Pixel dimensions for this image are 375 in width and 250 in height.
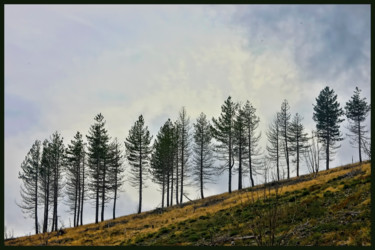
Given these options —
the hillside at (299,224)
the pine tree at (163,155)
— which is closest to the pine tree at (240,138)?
the pine tree at (163,155)

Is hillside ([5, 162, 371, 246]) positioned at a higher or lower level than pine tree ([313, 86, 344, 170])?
lower

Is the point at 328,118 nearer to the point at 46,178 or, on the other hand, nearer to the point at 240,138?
the point at 240,138

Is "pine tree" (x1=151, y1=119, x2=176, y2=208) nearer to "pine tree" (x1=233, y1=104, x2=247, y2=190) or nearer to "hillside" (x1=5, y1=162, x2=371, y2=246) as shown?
"pine tree" (x1=233, y1=104, x2=247, y2=190)

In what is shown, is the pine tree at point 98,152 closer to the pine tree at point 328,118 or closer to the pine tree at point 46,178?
the pine tree at point 46,178

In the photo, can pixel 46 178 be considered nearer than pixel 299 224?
No

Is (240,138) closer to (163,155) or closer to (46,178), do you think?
(163,155)

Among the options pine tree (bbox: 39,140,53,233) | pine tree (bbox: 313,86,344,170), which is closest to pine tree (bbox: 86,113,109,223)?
pine tree (bbox: 39,140,53,233)

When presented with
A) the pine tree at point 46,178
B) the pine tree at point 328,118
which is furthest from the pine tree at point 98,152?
the pine tree at point 328,118

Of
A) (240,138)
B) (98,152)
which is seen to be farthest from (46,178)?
(240,138)

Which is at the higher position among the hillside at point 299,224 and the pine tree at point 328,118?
the pine tree at point 328,118

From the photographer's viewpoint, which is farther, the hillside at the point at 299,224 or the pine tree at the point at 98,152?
the pine tree at the point at 98,152

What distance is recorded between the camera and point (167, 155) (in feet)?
124

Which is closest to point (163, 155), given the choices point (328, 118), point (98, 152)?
point (98, 152)

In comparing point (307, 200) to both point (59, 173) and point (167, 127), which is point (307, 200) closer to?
point (167, 127)
